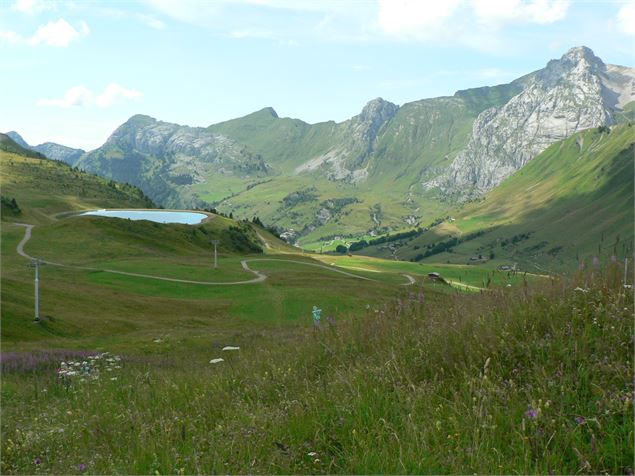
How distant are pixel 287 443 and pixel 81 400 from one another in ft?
19.1

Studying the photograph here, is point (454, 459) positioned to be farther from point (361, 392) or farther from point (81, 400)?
point (81, 400)

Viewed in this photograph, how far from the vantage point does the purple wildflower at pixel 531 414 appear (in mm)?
5350

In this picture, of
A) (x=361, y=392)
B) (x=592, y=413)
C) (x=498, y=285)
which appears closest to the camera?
(x=592, y=413)

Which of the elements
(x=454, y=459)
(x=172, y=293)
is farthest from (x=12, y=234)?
(x=454, y=459)

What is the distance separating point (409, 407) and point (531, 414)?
140 centimetres

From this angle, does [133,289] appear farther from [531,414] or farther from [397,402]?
[531,414]

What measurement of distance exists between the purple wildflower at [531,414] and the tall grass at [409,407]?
4 centimetres

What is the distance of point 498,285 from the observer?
33.2 feet

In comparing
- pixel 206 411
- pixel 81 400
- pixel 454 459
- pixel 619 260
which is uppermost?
pixel 619 260

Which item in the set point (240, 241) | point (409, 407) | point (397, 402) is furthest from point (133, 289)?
point (240, 241)

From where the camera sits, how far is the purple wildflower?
535 centimetres

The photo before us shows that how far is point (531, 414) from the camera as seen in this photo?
549 cm

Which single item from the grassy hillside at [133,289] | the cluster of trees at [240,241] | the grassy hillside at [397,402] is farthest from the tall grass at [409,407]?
the cluster of trees at [240,241]

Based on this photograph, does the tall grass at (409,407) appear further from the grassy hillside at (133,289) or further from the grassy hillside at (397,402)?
the grassy hillside at (133,289)
